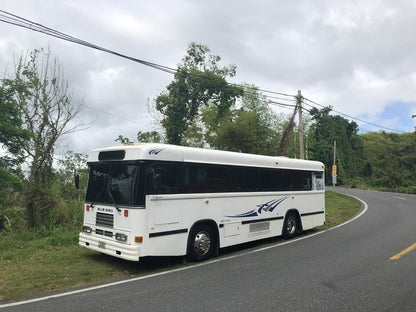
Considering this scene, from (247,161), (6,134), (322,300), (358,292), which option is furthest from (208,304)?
(6,134)

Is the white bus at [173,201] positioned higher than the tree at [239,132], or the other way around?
the tree at [239,132]

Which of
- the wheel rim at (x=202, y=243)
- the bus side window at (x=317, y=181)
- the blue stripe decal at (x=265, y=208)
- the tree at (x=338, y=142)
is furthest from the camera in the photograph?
the tree at (x=338, y=142)

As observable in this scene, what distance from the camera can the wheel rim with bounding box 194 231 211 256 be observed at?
7570 mm

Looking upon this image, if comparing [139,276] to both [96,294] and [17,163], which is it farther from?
[17,163]

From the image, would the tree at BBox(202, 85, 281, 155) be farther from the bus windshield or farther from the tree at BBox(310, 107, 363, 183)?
the bus windshield

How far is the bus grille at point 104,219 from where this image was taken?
6988 millimetres

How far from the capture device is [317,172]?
477 inches

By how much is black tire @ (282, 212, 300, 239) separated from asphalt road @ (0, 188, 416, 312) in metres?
1.43

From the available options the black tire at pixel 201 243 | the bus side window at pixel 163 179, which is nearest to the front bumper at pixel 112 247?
the bus side window at pixel 163 179

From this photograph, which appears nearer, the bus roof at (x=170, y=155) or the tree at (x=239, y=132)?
the bus roof at (x=170, y=155)

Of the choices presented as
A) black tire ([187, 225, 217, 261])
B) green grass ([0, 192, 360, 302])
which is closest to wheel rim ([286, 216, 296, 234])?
black tire ([187, 225, 217, 261])

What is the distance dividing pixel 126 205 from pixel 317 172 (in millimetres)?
8008

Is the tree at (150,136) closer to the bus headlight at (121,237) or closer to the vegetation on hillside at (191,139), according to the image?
the vegetation on hillside at (191,139)

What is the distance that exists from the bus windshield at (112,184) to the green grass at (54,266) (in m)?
1.44
